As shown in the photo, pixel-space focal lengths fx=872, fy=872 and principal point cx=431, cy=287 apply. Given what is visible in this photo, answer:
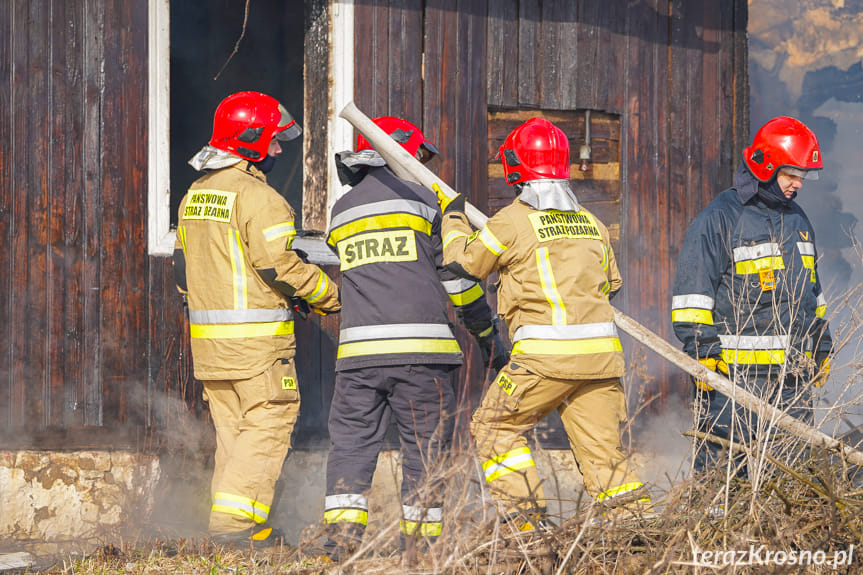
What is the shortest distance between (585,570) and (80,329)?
3.53 m

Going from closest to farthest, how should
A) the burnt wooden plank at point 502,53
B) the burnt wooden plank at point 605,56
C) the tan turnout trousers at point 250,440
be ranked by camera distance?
the tan turnout trousers at point 250,440 → the burnt wooden plank at point 502,53 → the burnt wooden plank at point 605,56

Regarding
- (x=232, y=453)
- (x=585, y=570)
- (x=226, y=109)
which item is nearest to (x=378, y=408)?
(x=232, y=453)

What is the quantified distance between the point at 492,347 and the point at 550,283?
61 centimetres

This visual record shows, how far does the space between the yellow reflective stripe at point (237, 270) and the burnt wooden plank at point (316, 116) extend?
52.7 inches

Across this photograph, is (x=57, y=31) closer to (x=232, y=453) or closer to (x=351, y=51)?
(x=351, y=51)

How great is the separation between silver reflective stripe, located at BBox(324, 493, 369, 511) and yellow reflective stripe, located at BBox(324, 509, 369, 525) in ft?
0.06

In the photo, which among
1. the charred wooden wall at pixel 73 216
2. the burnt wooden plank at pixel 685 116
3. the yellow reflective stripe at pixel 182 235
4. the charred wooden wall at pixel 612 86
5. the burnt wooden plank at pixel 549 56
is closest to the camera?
the yellow reflective stripe at pixel 182 235

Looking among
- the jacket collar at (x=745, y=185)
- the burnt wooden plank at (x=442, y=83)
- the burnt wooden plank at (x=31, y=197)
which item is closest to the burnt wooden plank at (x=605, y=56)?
the burnt wooden plank at (x=442, y=83)

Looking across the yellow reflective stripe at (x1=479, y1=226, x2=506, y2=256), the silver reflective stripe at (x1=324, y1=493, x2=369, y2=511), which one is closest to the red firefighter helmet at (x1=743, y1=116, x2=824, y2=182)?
the yellow reflective stripe at (x1=479, y1=226, x2=506, y2=256)

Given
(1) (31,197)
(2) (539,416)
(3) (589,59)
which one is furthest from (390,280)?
(3) (589,59)

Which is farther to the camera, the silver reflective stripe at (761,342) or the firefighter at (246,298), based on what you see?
the silver reflective stripe at (761,342)

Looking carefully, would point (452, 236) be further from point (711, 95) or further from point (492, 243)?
point (711, 95)

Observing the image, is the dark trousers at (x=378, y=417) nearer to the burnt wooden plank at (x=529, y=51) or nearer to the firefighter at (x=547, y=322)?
the firefighter at (x=547, y=322)

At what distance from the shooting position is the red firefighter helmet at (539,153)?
441 centimetres
